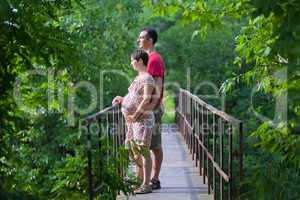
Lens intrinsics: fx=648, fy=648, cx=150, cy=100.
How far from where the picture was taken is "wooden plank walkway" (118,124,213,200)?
646 cm

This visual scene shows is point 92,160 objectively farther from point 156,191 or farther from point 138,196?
point 156,191

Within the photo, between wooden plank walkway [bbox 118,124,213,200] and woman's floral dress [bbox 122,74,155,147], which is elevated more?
woman's floral dress [bbox 122,74,155,147]

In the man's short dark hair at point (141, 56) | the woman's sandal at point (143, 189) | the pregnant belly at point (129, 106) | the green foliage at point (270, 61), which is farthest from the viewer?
the woman's sandal at point (143, 189)

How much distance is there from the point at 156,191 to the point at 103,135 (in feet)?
6.38

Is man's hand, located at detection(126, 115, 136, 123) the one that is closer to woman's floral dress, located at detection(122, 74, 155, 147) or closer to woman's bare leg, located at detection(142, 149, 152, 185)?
woman's floral dress, located at detection(122, 74, 155, 147)

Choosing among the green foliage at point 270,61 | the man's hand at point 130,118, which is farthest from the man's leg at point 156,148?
the green foliage at point 270,61

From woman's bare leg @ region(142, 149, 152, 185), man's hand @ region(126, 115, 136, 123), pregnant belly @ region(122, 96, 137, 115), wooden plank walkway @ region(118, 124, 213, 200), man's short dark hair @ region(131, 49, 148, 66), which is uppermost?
man's short dark hair @ region(131, 49, 148, 66)

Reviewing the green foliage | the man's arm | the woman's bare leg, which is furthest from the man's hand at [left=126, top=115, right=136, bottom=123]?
the green foliage

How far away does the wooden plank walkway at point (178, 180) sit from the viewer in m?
6.46

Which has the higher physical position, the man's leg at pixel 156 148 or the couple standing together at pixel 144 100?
the couple standing together at pixel 144 100

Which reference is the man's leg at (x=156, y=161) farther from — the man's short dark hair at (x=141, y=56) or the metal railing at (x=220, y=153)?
the man's short dark hair at (x=141, y=56)

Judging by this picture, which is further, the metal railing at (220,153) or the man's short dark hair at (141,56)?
the man's short dark hair at (141,56)

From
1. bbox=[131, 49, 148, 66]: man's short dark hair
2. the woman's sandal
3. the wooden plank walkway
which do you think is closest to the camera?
bbox=[131, 49, 148, 66]: man's short dark hair

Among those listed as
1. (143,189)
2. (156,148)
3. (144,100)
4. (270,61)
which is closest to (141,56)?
(144,100)
